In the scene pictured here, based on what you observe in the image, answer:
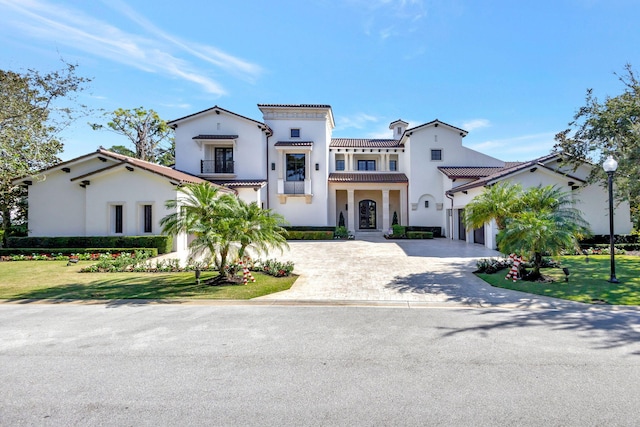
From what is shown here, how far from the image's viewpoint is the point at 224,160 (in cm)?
2623

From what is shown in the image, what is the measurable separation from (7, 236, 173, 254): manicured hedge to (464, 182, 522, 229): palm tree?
49.0 ft

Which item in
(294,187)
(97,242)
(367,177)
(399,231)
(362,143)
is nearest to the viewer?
(97,242)

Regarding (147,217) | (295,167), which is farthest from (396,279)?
(295,167)

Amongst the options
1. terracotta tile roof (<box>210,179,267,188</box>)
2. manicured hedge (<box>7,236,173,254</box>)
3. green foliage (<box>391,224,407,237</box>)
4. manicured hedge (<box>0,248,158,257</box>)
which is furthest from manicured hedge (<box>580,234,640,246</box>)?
manicured hedge (<box>0,248,158,257</box>)

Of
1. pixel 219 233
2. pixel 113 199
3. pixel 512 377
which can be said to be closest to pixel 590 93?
pixel 512 377

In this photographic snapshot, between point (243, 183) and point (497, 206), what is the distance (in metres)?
18.3

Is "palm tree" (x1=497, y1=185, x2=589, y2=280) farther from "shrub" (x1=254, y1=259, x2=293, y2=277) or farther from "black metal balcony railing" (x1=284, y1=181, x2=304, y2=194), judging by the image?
"black metal balcony railing" (x1=284, y1=181, x2=304, y2=194)

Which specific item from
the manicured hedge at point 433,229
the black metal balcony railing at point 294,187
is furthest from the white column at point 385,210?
the black metal balcony railing at point 294,187

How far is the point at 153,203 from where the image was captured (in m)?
18.3

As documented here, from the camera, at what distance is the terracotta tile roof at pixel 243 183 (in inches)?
953

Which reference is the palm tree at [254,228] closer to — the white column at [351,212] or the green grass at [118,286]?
the green grass at [118,286]

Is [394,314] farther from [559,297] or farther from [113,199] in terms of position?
[113,199]

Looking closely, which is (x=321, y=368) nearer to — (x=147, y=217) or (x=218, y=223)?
(x=218, y=223)

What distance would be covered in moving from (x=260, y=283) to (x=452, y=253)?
1113 centimetres
